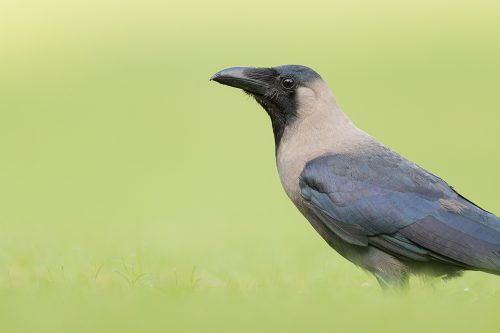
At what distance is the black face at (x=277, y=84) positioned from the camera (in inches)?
361

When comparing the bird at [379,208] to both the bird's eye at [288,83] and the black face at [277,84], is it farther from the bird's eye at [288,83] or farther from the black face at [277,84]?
the bird's eye at [288,83]

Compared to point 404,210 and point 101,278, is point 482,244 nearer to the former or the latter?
point 404,210

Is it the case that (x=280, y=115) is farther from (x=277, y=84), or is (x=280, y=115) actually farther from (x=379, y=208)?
(x=379, y=208)

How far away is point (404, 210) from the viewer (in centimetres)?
816

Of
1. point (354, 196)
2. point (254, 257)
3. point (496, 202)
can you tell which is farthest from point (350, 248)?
point (496, 202)

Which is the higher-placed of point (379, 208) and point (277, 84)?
point (277, 84)

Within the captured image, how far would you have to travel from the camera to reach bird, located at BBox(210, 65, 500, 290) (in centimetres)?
798

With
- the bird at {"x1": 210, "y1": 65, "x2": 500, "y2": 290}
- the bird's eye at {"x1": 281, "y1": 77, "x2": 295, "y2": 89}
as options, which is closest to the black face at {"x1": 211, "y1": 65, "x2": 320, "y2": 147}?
the bird's eye at {"x1": 281, "y1": 77, "x2": 295, "y2": 89}

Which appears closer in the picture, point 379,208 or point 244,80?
point 379,208

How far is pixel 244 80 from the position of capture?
923 cm

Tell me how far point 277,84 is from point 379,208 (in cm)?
163

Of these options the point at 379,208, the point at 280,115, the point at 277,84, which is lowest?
the point at 379,208

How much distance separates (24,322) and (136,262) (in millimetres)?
2372

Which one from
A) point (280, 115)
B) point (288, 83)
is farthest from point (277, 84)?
point (280, 115)
